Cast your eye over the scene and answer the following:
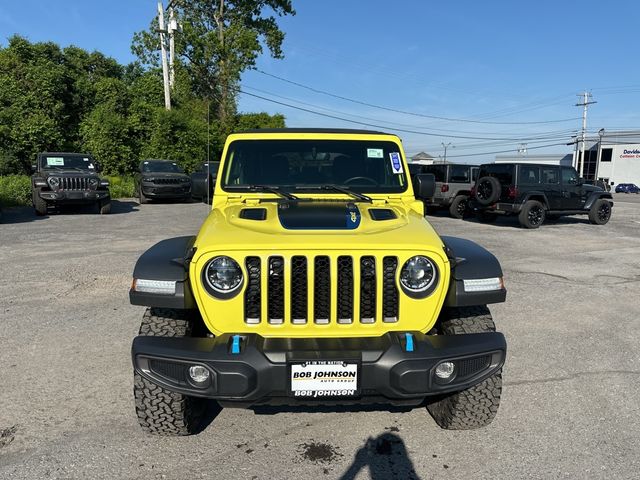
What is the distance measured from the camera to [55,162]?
45.6ft

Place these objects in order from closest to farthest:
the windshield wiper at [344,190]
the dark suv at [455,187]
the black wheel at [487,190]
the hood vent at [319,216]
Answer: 1. the hood vent at [319,216]
2. the windshield wiper at [344,190]
3. the black wheel at [487,190]
4. the dark suv at [455,187]

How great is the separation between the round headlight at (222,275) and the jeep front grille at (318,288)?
8cm

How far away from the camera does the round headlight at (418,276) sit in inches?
104

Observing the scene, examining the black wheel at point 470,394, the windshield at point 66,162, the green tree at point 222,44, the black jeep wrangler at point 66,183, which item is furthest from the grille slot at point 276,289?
the green tree at point 222,44

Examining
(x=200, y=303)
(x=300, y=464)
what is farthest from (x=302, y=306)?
(x=300, y=464)

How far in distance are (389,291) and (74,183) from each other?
12937 mm

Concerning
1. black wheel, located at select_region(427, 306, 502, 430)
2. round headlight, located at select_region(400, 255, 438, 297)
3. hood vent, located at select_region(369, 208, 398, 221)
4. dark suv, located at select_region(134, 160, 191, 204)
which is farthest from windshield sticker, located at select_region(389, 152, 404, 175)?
dark suv, located at select_region(134, 160, 191, 204)

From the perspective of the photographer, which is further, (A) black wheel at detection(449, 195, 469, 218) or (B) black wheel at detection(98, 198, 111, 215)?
(A) black wheel at detection(449, 195, 469, 218)

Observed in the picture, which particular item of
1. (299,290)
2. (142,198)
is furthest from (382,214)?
(142,198)

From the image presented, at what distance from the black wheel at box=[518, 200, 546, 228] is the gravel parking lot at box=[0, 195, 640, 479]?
22.3 feet

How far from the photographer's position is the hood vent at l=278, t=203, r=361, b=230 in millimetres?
2855

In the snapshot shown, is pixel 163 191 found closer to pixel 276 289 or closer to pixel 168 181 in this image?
pixel 168 181

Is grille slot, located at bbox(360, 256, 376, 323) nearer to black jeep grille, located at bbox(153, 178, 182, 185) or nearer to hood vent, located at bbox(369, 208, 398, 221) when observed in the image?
hood vent, located at bbox(369, 208, 398, 221)

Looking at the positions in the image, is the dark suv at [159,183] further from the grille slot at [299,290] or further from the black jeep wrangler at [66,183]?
the grille slot at [299,290]
